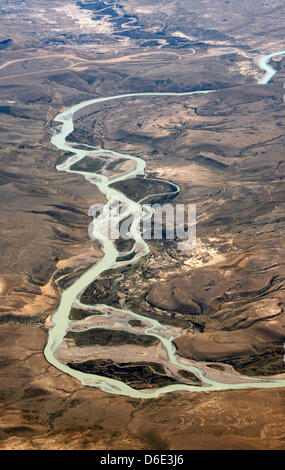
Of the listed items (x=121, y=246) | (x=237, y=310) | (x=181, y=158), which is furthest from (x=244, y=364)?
(x=181, y=158)

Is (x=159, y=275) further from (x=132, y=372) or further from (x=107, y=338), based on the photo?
(x=132, y=372)

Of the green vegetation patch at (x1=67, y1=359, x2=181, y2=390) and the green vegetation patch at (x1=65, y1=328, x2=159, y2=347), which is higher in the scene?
the green vegetation patch at (x1=65, y1=328, x2=159, y2=347)

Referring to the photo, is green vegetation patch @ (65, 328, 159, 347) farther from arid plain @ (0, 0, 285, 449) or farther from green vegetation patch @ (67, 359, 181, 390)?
green vegetation patch @ (67, 359, 181, 390)

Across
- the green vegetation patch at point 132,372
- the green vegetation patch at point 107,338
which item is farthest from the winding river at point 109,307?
the green vegetation patch at point 107,338

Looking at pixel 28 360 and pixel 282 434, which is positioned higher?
pixel 28 360

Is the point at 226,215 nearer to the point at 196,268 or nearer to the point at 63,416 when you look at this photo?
the point at 196,268

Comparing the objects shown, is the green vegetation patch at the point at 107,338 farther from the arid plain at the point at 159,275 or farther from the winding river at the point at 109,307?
the winding river at the point at 109,307

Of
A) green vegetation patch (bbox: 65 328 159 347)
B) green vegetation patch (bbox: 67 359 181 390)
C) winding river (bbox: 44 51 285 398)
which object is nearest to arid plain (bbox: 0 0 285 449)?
green vegetation patch (bbox: 67 359 181 390)

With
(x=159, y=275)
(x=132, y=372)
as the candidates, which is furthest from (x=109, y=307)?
(x=132, y=372)
